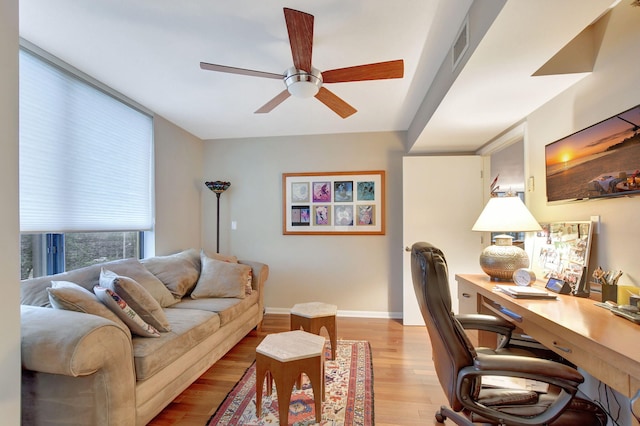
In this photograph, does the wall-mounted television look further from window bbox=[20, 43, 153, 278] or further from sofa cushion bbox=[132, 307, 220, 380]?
window bbox=[20, 43, 153, 278]

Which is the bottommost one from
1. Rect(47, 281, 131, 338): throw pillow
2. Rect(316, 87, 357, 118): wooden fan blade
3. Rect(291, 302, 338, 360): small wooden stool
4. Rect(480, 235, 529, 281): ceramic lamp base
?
Rect(291, 302, 338, 360): small wooden stool

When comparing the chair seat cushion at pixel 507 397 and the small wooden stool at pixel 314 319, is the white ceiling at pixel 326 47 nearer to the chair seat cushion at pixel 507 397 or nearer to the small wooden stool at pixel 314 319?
the chair seat cushion at pixel 507 397

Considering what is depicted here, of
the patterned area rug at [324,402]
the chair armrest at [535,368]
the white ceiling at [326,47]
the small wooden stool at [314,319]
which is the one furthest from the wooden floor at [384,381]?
the white ceiling at [326,47]

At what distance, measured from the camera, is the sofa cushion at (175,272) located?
8.66 feet

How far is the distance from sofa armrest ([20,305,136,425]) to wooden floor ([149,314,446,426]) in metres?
0.47

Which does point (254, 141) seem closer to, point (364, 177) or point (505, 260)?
point (364, 177)

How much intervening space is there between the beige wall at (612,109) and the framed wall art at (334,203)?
1.95 meters

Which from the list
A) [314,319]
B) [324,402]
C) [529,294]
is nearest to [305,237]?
[314,319]

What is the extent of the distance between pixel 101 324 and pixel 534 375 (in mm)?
1882

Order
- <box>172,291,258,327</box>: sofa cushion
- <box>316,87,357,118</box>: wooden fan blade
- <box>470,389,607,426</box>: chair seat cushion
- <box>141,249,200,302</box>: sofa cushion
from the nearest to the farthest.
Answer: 1. <box>470,389,607,426</box>: chair seat cushion
2. <box>316,87,357,118</box>: wooden fan blade
3. <box>172,291,258,327</box>: sofa cushion
4. <box>141,249,200,302</box>: sofa cushion

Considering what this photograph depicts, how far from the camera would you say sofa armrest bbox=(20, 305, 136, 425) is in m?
1.30

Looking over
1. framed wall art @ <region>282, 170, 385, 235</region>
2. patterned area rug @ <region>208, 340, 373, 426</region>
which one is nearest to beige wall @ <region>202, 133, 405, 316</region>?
framed wall art @ <region>282, 170, 385, 235</region>

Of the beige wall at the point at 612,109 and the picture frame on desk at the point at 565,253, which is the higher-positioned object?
the beige wall at the point at 612,109

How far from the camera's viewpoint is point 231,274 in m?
2.87
